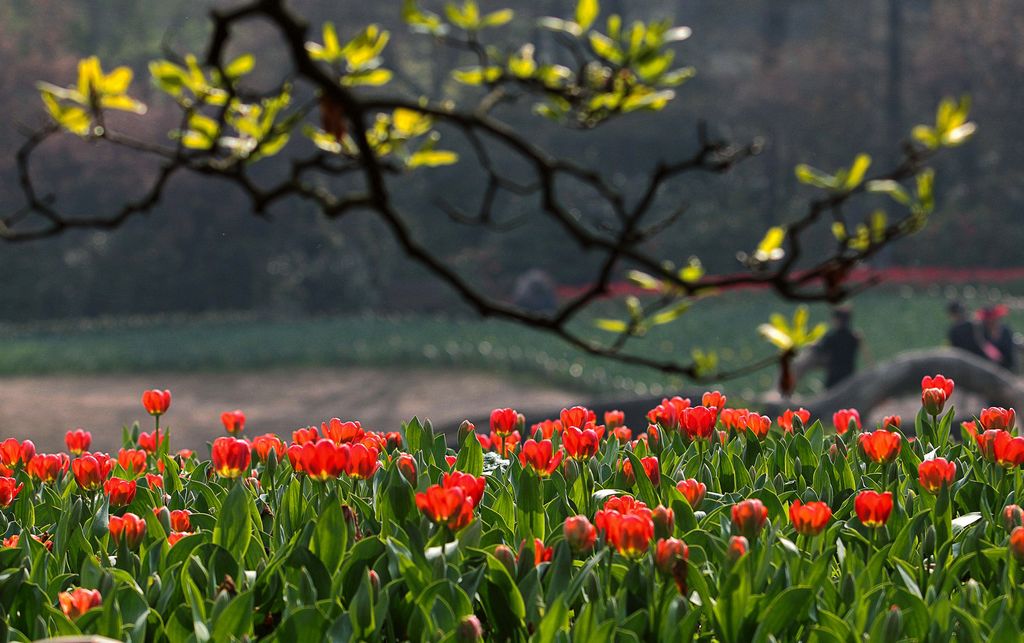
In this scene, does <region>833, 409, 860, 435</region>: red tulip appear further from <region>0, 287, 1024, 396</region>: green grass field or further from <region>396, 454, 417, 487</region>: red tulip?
<region>0, 287, 1024, 396</region>: green grass field

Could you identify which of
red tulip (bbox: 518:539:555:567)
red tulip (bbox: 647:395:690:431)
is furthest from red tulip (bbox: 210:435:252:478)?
red tulip (bbox: 647:395:690:431)

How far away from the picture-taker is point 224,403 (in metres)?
15.6

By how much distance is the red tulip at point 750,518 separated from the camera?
2236 mm

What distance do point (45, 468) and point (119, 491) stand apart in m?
0.52

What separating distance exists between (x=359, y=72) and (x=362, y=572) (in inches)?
59.8

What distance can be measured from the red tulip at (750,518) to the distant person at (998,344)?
12.7 meters

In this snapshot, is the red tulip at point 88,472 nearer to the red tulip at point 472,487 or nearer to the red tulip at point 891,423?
the red tulip at point 472,487

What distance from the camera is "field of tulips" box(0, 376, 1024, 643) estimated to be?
1.97 metres

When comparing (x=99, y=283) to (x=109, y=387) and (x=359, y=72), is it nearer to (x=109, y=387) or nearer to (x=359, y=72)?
(x=109, y=387)

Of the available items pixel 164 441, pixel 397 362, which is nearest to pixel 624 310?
pixel 397 362

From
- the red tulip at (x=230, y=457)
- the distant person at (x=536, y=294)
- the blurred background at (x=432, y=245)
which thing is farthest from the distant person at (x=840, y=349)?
the red tulip at (x=230, y=457)

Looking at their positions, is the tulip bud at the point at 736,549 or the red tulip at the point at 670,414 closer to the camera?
the tulip bud at the point at 736,549

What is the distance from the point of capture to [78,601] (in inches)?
78.2

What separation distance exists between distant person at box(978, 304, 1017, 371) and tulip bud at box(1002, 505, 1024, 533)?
484 inches
